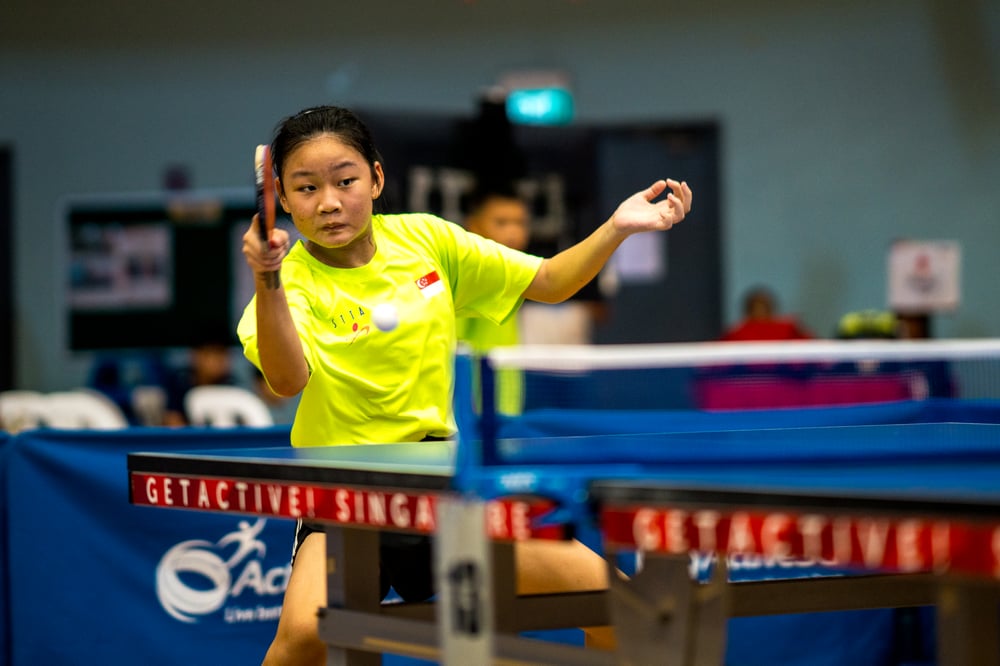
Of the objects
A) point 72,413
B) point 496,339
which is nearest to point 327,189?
point 496,339

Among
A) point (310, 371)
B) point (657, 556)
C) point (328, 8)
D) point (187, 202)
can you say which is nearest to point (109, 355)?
point (187, 202)

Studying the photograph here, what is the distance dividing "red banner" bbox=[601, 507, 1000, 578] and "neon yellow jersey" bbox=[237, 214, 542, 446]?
114 cm

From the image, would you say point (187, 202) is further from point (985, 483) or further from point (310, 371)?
point (985, 483)

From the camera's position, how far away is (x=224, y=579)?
13.0 feet

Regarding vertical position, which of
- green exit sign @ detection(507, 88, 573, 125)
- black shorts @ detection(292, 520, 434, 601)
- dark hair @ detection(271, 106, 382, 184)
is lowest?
black shorts @ detection(292, 520, 434, 601)

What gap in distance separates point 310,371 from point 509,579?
Answer: 23.0 inches

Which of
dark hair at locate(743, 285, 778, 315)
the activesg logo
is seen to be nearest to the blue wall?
dark hair at locate(743, 285, 778, 315)

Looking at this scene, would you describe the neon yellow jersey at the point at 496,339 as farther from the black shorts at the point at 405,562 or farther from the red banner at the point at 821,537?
the red banner at the point at 821,537

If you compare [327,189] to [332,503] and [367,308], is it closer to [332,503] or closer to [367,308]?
[367,308]

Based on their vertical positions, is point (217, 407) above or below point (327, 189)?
below

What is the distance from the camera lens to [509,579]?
250cm

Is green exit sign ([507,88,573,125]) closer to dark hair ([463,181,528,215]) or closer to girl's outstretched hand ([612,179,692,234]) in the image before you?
dark hair ([463,181,528,215])

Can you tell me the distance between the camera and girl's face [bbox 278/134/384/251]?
8.60 ft

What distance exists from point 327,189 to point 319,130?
13 centimetres
